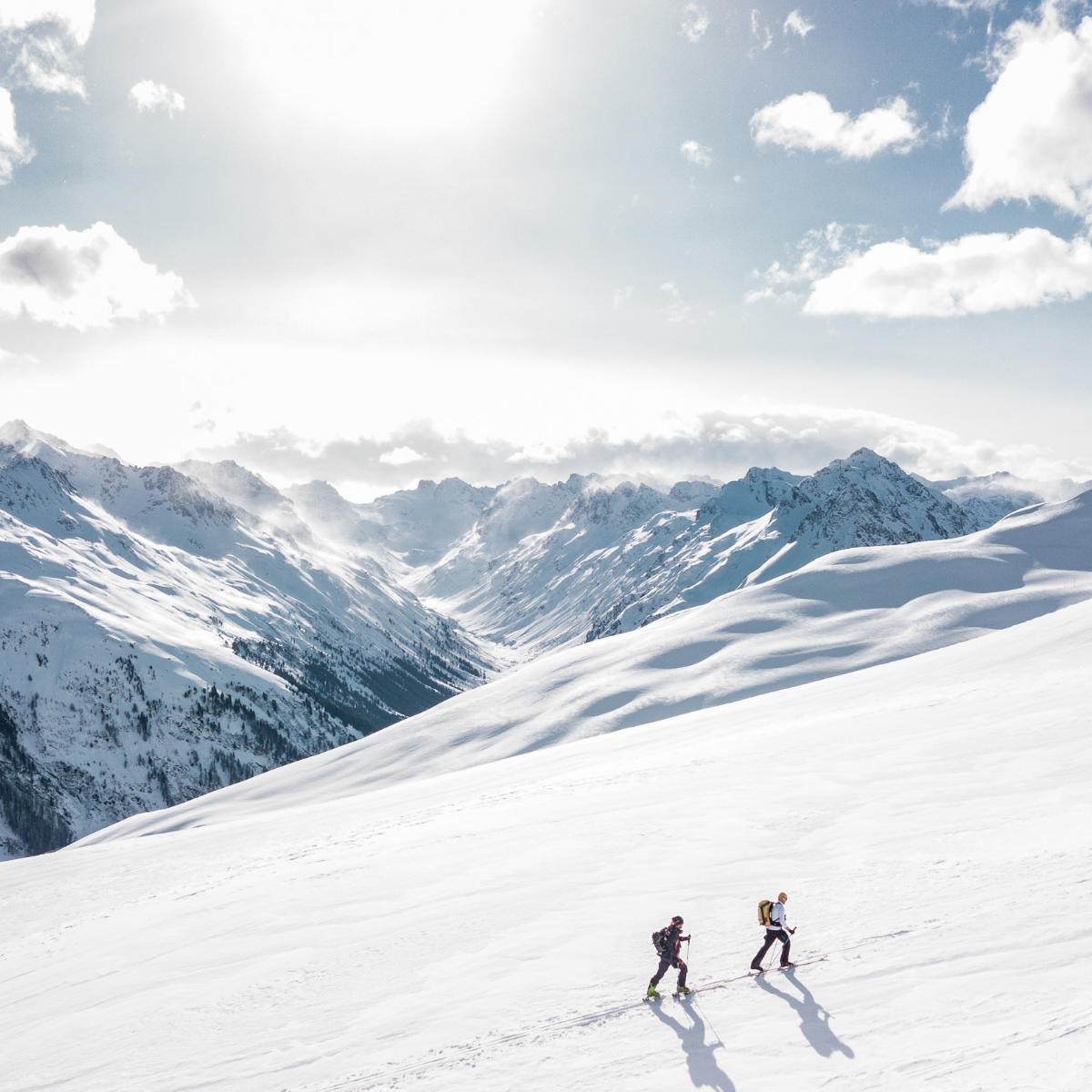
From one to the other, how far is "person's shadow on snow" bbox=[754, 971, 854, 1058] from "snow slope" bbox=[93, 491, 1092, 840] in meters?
54.4

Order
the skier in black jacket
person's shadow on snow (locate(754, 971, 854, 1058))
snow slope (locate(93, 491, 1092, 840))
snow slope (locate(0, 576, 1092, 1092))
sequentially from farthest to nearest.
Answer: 1. snow slope (locate(93, 491, 1092, 840))
2. the skier in black jacket
3. snow slope (locate(0, 576, 1092, 1092))
4. person's shadow on snow (locate(754, 971, 854, 1058))

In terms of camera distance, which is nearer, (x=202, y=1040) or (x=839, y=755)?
(x=202, y=1040)

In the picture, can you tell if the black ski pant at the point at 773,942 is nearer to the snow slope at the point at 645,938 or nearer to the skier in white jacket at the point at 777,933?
the skier in white jacket at the point at 777,933

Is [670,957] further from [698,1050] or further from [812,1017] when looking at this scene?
[812,1017]

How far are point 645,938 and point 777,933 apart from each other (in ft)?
11.3

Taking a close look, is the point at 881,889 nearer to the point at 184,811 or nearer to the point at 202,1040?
the point at 202,1040

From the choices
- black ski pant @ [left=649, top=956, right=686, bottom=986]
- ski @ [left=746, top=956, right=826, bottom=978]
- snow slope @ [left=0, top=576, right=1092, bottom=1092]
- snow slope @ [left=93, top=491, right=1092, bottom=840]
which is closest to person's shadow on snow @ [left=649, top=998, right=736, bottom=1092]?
snow slope @ [left=0, top=576, right=1092, bottom=1092]

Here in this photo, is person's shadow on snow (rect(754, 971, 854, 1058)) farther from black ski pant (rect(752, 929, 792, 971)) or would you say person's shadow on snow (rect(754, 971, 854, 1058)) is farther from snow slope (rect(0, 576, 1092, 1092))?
black ski pant (rect(752, 929, 792, 971))

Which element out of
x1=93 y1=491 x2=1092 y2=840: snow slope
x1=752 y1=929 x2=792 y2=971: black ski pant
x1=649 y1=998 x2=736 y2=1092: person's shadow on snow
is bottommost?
x1=93 y1=491 x2=1092 y2=840: snow slope

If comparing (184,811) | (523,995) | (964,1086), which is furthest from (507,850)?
(184,811)

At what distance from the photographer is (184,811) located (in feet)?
240

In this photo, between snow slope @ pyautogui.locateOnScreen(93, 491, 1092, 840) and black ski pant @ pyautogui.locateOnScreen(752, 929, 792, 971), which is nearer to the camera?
black ski pant @ pyautogui.locateOnScreen(752, 929, 792, 971)

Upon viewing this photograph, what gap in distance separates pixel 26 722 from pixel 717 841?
739 feet

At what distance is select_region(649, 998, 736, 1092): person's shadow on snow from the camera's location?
10.9 meters
